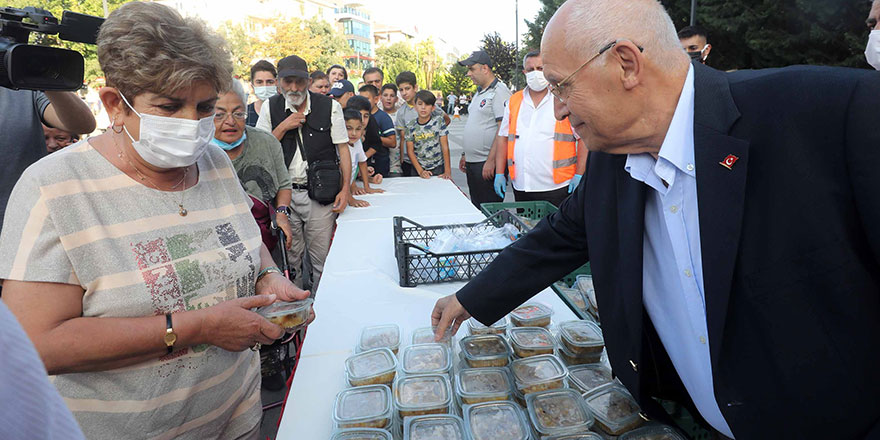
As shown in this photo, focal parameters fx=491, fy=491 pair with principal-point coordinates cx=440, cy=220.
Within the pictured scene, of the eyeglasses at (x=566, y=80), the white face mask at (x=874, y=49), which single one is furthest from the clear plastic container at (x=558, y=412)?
the white face mask at (x=874, y=49)

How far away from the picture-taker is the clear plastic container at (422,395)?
4.75 feet

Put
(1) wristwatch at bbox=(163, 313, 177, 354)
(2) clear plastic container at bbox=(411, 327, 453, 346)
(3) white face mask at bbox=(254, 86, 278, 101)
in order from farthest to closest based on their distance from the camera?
(3) white face mask at bbox=(254, 86, 278, 101), (2) clear plastic container at bbox=(411, 327, 453, 346), (1) wristwatch at bbox=(163, 313, 177, 354)

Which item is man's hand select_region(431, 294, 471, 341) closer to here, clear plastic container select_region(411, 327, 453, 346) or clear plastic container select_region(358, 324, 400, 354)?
clear plastic container select_region(411, 327, 453, 346)

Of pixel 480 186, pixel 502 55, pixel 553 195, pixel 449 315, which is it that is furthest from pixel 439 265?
pixel 502 55

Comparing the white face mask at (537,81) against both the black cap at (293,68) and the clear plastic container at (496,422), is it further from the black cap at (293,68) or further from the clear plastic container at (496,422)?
the clear plastic container at (496,422)

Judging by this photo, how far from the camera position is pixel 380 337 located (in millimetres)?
1905

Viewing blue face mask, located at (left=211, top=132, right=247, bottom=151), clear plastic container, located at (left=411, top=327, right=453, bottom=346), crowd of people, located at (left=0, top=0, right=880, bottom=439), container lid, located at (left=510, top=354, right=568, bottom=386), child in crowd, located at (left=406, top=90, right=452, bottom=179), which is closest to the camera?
crowd of people, located at (left=0, top=0, right=880, bottom=439)

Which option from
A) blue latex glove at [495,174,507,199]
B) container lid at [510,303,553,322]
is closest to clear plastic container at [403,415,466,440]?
container lid at [510,303,553,322]

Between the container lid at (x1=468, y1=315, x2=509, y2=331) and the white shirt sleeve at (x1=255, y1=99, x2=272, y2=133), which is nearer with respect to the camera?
the container lid at (x1=468, y1=315, x2=509, y2=331)

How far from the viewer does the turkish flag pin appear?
1123mm

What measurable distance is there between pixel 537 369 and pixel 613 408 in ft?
0.87

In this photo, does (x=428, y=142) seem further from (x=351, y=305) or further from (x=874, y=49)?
(x=874, y=49)

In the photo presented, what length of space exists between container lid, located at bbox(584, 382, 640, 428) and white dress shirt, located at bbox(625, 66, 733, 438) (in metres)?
0.17

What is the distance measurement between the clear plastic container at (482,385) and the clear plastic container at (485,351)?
0.06 meters
